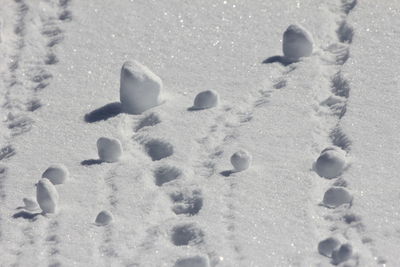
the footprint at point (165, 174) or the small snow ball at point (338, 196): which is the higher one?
the small snow ball at point (338, 196)

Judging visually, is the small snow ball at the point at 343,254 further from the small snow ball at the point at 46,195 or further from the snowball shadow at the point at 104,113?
the snowball shadow at the point at 104,113

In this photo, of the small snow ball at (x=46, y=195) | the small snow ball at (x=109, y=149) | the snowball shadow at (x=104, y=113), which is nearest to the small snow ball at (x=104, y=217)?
the small snow ball at (x=46, y=195)

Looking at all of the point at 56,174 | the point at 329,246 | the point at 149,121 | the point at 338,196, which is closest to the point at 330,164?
the point at 338,196

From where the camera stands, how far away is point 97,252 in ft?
8.44

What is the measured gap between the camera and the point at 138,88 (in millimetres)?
3088

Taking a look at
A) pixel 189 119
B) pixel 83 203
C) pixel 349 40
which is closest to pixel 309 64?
pixel 349 40

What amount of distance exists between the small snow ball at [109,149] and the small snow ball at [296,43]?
691 mm

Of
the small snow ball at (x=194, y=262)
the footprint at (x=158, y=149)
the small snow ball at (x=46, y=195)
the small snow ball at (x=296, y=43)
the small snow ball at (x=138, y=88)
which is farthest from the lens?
the small snow ball at (x=296, y=43)

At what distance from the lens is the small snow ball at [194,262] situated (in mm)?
2439

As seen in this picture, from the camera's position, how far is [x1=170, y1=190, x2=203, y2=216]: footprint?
2.71 metres

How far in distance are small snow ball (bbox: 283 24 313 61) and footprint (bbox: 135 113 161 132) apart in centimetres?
50

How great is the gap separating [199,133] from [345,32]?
72 cm

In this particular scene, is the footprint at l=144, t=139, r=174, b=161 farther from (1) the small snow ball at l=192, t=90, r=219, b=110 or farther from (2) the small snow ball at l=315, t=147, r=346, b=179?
(2) the small snow ball at l=315, t=147, r=346, b=179

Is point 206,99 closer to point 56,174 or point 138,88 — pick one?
point 138,88
